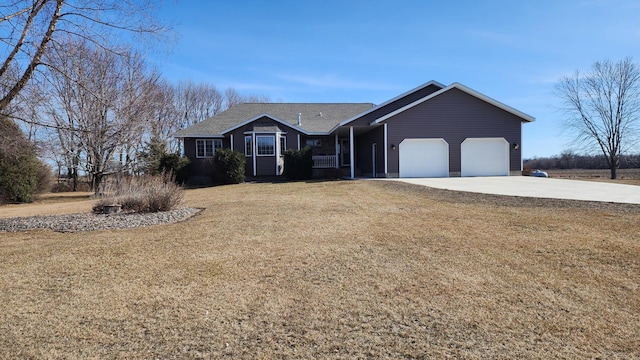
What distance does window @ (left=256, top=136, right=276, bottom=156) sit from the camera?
73.2 ft

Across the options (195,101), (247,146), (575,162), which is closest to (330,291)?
(247,146)

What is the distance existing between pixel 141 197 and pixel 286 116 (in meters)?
17.1

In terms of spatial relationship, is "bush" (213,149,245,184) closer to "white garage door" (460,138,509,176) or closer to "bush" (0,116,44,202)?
"bush" (0,116,44,202)

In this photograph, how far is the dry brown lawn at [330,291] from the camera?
284 centimetres

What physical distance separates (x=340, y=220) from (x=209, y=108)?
39.3 metres

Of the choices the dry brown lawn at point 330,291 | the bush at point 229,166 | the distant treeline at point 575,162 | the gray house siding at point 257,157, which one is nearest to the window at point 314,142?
the gray house siding at point 257,157

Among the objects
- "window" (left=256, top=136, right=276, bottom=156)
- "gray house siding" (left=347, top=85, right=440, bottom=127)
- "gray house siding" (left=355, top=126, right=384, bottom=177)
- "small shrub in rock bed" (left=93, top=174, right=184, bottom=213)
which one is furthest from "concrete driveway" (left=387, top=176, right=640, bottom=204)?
"window" (left=256, top=136, right=276, bottom=156)

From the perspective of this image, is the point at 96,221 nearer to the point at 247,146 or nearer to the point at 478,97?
the point at 247,146

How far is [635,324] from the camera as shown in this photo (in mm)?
3092

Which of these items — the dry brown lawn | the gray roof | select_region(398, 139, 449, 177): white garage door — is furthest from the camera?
the gray roof

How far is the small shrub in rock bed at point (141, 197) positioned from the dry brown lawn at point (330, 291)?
254cm

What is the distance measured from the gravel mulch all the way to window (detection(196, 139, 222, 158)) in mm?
14106

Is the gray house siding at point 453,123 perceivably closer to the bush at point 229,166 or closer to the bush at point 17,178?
the bush at point 229,166

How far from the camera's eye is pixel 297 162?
21.3 m
